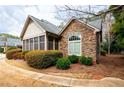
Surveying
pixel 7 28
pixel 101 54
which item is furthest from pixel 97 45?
pixel 7 28

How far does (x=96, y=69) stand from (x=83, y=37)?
2.70ft

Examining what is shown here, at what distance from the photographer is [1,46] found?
3730 millimetres

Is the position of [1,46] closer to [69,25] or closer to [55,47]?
[55,47]

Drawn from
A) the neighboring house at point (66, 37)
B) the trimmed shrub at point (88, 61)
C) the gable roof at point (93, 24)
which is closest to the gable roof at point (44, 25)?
the neighboring house at point (66, 37)

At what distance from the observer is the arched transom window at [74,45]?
393 centimetres

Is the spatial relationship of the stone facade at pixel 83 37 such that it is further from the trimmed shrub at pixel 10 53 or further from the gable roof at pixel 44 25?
the trimmed shrub at pixel 10 53

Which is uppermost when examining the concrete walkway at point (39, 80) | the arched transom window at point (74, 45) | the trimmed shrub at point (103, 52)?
the arched transom window at point (74, 45)

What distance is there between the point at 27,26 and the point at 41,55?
0.76m

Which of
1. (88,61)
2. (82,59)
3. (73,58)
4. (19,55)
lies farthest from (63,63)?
(19,55)

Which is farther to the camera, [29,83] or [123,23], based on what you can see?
[123,23]

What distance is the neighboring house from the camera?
3836 mm

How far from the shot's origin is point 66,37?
4059mm

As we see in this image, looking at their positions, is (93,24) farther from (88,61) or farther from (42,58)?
(42,58)

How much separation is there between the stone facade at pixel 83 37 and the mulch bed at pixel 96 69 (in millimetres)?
257
